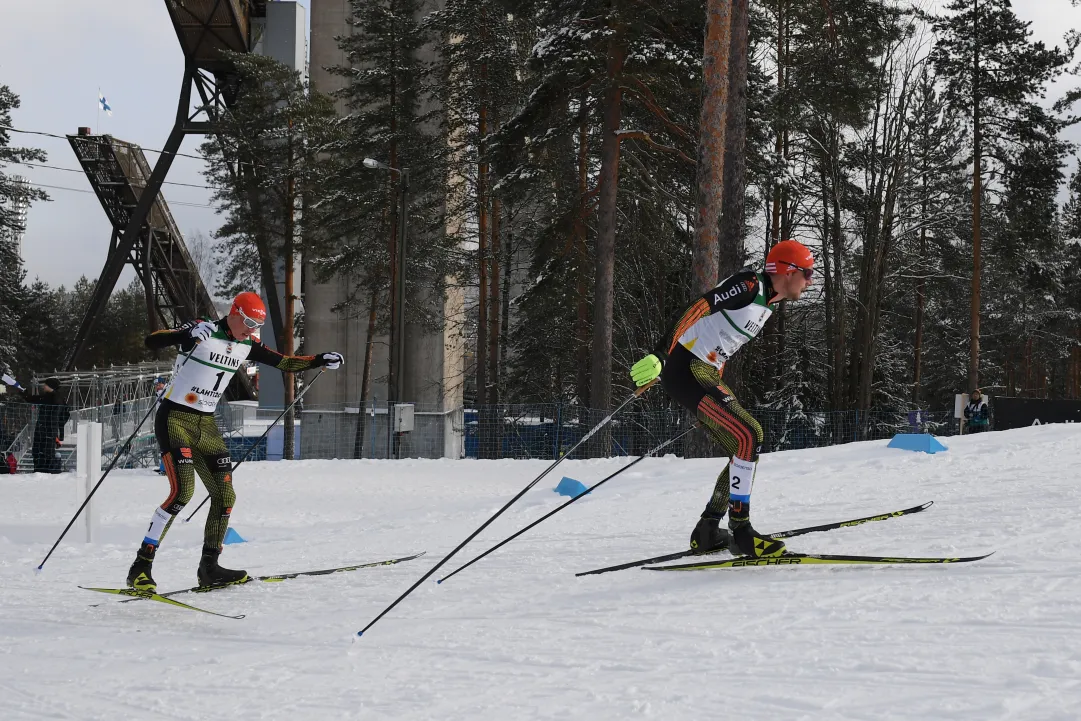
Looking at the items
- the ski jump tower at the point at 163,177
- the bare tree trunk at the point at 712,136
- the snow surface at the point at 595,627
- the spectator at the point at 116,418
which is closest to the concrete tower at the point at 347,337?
the ski jump tower at the point at 163,177

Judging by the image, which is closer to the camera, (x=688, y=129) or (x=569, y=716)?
(x=569, y=716)

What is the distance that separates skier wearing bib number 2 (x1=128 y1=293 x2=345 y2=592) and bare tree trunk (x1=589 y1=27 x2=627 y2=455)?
11.8m

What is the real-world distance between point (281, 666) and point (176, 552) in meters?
4.14

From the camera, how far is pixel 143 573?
5.48 m

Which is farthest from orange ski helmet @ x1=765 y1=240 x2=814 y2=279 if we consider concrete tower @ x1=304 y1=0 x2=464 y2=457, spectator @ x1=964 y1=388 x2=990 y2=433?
concrete tower @ x1=304 y1=0 x2=464 y2=457

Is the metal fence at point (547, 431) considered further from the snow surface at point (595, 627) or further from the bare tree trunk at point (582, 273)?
the snow surface at point (595, 627)

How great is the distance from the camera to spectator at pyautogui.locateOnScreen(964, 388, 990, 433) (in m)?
18.0

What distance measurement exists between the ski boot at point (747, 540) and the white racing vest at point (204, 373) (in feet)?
10.6

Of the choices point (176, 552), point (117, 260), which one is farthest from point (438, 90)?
point (176, 552)

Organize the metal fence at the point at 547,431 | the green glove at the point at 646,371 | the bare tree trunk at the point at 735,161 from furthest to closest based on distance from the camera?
the metal fence at the point at 547,431
the bare tree trunk at the point at 735,161
the green glove at the point at 646,371

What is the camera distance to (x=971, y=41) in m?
26.7

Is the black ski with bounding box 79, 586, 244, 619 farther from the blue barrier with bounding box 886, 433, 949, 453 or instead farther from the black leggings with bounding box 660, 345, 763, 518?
the blue barrier with bounding box 886, 433, 949, 453

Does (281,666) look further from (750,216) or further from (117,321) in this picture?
(117,321)

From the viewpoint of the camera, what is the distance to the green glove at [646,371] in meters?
4.87
